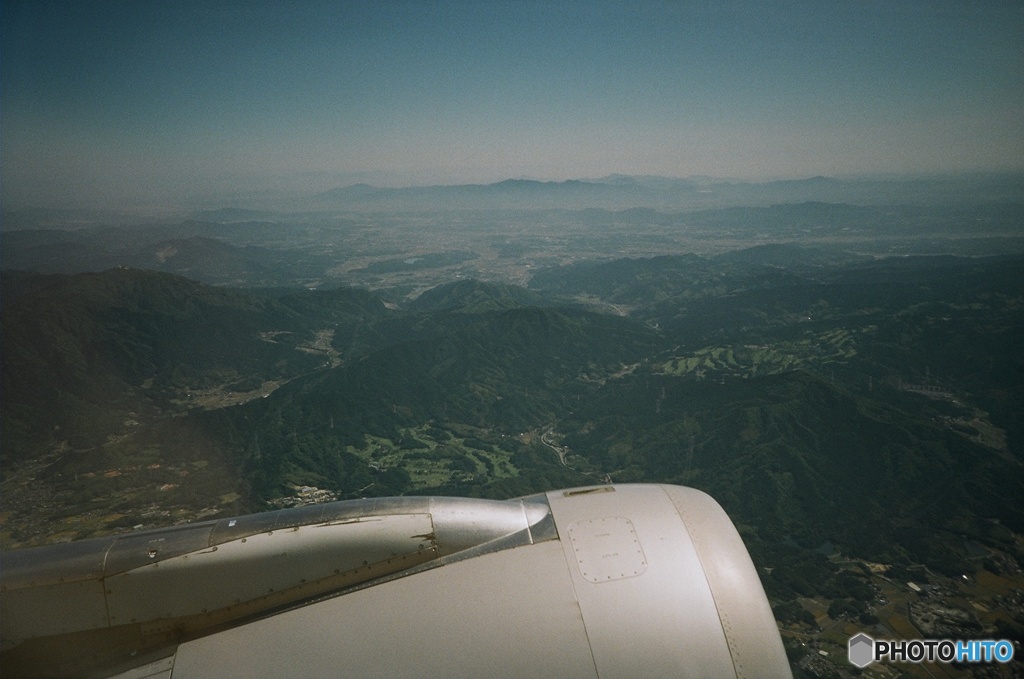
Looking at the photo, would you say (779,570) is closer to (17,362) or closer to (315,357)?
(315,357)

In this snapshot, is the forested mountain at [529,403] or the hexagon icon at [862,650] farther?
the forested mountain at [529,403]

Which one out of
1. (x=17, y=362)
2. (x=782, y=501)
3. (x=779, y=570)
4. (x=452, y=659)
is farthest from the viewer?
(x=17, y=362)

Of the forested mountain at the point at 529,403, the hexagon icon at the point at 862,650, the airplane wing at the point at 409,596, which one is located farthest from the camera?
the forested mountain at the point at 529,403

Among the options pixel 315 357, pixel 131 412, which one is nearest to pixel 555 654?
pixel 131 412
